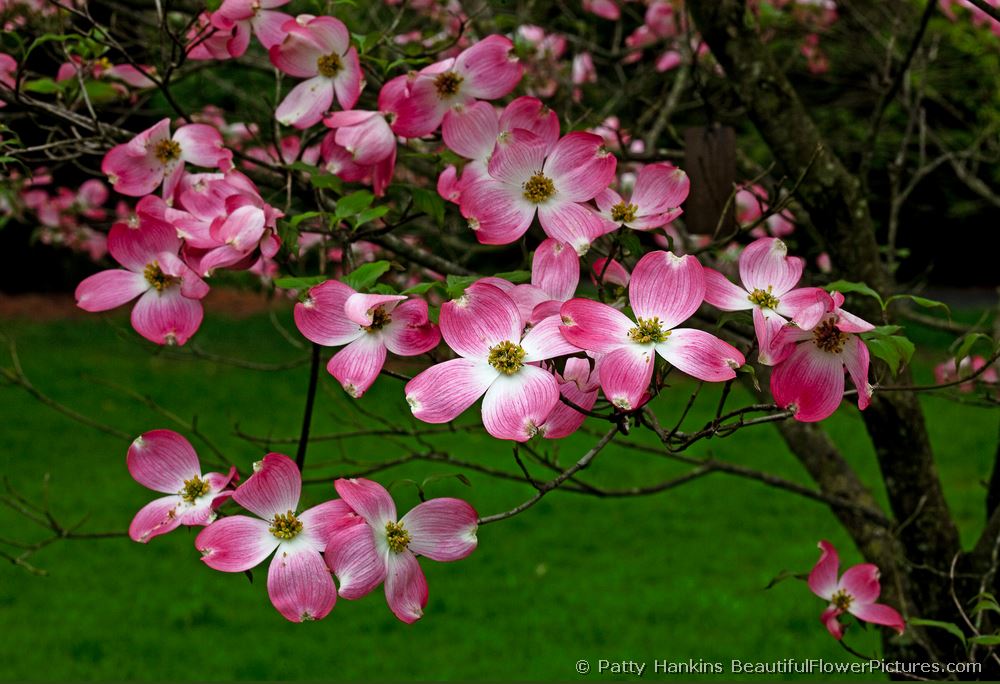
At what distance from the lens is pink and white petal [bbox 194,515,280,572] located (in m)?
0.71

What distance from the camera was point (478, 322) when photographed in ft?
2.27

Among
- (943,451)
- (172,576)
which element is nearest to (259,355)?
(172,576)

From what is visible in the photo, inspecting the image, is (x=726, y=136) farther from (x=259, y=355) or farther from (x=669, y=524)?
(x=259, y=355)

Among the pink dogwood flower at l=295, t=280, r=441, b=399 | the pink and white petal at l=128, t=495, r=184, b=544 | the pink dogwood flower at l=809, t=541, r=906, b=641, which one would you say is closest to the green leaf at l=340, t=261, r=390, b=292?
the pink dogwood flower at l=295, t=280, r=441, b=399

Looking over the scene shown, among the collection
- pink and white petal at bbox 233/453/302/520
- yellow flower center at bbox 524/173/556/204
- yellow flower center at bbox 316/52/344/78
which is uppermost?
yellow flower center at bbox 524/173/556/204

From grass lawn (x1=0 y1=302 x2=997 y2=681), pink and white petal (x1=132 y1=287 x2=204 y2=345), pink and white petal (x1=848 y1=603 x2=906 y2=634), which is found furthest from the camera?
grass lawn (x1=0 y1=302 x2=997 y2=681)

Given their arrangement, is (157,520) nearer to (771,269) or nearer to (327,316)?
(327,316)

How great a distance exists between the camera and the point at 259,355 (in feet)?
22.9

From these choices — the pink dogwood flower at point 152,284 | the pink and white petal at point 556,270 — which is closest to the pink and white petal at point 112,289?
the pink dogwood flower at point 152,284

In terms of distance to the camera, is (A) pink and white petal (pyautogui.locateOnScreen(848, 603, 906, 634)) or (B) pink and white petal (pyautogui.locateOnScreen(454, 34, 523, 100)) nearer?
(B) pink and white petal (pyautogui.locateOnScreen(454, 34, 523, 100))

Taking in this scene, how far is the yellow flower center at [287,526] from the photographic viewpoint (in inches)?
28.2

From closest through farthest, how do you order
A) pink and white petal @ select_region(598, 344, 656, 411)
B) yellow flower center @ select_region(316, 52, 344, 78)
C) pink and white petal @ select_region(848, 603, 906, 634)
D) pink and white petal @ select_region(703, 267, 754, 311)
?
pink and white petal @ select_region(598, 344, 656, 411) → pink and white petal @ select_region(703, 267, 754, 311) → yellow flower center @ select_region(316, 52, 344, 78) → pink and white petal @ select_region(848, 603, 906, 634)

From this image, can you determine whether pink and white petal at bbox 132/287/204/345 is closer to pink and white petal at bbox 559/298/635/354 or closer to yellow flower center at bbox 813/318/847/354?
pink and white petal at bbox 559/298/635/354

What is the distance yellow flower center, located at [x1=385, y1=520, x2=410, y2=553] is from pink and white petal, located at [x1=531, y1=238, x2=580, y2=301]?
0.19 meters
